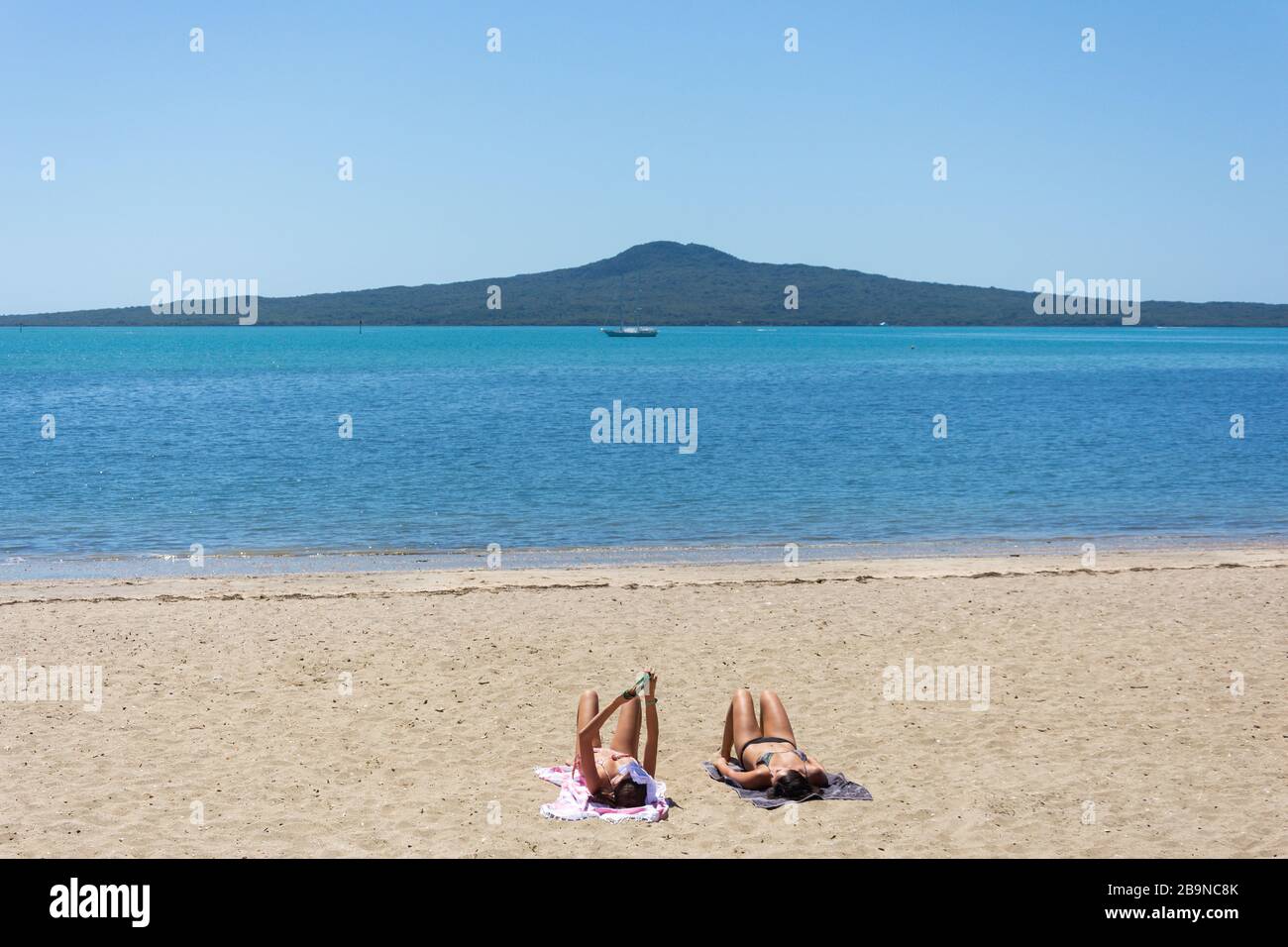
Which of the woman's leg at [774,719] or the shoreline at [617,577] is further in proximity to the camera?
the shoreline at [617,577]

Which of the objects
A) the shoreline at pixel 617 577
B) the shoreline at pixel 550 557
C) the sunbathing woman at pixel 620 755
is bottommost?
the shoreline at pixel 550 557

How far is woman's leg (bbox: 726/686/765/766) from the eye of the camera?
9148 millimetres

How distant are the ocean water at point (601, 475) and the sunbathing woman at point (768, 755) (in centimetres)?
1158

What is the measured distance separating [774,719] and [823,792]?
0.85 metres

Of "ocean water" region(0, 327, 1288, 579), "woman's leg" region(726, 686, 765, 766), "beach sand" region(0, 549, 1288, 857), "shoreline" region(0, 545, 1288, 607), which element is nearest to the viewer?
"beach sand" region(0, 549, 1288, 857)

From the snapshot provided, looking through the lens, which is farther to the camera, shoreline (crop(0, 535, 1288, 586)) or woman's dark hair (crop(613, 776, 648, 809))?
shoreline (crop(0, 535, 1288, 586))

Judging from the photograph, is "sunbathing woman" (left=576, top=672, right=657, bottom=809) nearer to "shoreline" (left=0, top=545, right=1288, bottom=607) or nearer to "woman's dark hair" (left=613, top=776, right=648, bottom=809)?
"woman's dark hair" (left=613, top=776, right=648, bottom=809)

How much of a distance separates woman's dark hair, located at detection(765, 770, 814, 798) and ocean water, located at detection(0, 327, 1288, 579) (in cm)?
1251

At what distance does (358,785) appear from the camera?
8.74 metres

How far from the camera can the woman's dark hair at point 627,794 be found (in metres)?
8.26

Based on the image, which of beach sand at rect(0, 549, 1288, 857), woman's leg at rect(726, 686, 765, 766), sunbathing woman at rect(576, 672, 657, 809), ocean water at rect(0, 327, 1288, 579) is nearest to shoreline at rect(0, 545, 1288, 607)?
beach sand at rect(0, 549, 1288, 857)

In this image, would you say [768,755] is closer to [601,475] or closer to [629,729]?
[629,729]

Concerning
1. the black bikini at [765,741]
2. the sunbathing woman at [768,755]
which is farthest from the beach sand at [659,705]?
the black bikini at [765,741]

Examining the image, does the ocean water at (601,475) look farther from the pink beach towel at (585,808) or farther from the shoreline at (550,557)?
the pink beach towel at (585,808)
